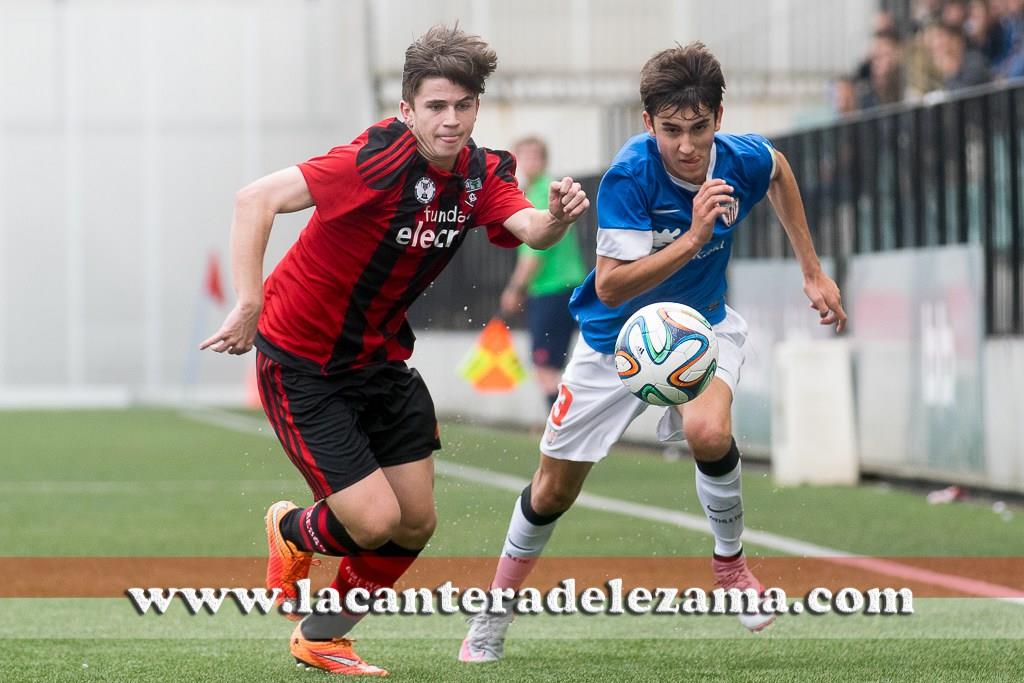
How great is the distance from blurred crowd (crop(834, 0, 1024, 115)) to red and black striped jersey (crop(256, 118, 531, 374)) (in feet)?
26.3

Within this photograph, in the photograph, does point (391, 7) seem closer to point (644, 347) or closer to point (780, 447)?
point (780, 447)

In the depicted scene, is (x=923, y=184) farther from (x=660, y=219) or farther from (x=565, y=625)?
(x=660, y=219)

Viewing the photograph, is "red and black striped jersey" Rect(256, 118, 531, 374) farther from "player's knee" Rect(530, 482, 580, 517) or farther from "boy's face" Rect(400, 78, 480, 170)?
"player's knee" Rect(530, 482, 580, 517)

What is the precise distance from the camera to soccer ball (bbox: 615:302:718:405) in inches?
237

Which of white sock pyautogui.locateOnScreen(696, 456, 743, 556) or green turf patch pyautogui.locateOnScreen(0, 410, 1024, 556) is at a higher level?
white sock pyautogui.locateOnScreen(696, 456, 743, 556)

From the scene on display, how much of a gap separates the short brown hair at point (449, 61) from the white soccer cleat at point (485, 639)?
73.4 inches

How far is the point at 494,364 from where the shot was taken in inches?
704

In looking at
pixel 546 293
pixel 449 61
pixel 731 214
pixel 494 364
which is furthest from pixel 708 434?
pixel 494 364

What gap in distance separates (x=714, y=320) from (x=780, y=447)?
6.04m

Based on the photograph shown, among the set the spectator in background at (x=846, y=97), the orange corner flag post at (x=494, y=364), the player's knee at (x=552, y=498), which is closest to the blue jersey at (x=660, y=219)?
the player's knee at (x=552, y=498)

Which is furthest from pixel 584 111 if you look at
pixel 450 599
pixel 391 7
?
pixel 450 599

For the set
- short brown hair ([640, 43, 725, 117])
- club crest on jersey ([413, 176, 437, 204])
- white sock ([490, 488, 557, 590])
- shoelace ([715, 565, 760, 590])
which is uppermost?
short brown hair ([640, 43, 725, 117])

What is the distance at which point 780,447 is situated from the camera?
41.3 ft

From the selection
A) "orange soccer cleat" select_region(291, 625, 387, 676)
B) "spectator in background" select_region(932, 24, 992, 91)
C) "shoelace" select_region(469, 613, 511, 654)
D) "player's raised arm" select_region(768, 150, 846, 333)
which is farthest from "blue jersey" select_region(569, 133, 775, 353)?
"spectator in background" select_region(932, 24, 992, 91)
